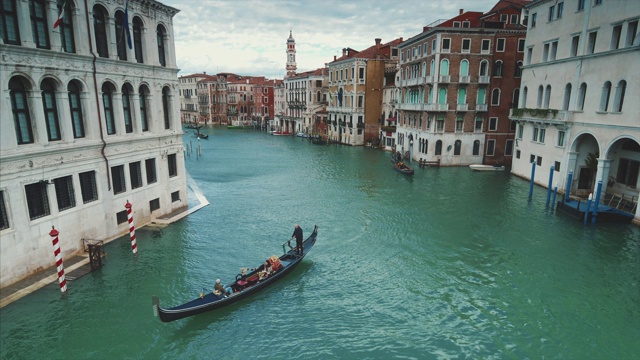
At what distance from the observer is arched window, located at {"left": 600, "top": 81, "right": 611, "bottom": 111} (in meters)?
20.1

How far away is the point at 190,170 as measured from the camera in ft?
115

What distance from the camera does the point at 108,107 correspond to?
15.4 meters

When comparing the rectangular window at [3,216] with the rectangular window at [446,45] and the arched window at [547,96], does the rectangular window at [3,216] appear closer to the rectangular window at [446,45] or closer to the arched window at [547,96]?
the arched window at [547,96]

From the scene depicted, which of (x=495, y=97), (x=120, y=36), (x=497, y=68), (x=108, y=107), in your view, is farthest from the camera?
(x=495, y=97)

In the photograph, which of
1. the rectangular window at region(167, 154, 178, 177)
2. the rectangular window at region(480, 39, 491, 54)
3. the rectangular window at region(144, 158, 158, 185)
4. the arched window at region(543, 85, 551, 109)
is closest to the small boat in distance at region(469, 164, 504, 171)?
the arched window at region(543, 85, 551, 109)

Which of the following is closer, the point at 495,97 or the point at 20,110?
the point at 20,110

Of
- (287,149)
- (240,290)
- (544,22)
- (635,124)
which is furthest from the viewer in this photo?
(287,149)

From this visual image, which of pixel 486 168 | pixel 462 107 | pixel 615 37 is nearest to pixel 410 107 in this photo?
pixel 462 107

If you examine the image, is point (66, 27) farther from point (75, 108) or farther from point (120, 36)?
point (75, 108)

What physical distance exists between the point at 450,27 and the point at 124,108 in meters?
27.3

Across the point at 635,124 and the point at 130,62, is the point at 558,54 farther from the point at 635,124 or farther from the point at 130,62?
the point at 130,62

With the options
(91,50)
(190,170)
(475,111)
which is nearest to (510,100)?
(475,111)

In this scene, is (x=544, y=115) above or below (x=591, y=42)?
below

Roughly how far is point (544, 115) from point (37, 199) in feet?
91.6
